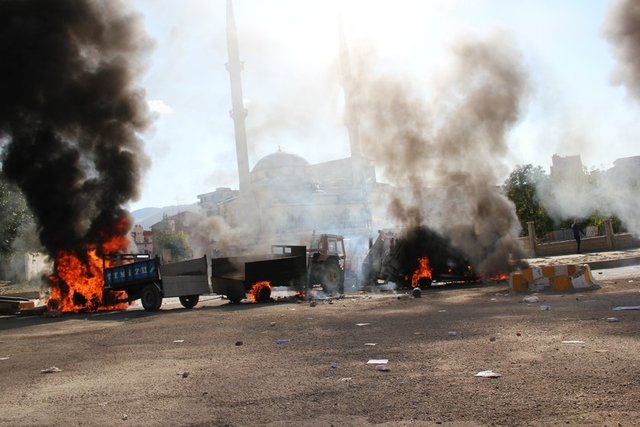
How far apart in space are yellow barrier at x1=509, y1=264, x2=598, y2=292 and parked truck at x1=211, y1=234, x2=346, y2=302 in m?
6.40

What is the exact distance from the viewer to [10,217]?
3181 centimetres

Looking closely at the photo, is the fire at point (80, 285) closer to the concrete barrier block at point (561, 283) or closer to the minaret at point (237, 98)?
the concrete barrier block at point (561, 283)

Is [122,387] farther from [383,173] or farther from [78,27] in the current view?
[78,27]

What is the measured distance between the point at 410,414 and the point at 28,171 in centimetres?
1952

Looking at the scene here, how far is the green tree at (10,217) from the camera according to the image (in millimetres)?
31578

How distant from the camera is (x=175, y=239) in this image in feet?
193

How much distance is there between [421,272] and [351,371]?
1343 cm

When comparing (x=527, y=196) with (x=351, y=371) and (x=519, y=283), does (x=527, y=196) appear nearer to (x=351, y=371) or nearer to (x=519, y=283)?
(x=519, y=283)

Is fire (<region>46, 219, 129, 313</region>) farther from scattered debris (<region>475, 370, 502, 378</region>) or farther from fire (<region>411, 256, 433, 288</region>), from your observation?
scattered debris (<region>475, 370, 502, 378</region>)

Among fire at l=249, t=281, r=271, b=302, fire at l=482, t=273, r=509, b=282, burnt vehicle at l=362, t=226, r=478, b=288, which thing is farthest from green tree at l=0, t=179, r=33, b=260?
fire at l=482, t=273, r=509, b=282

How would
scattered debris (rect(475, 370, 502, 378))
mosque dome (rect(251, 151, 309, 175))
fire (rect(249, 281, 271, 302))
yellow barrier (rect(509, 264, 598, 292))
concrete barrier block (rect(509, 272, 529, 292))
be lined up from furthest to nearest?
mosque dome (rect(251, 151, 309, 175)), fire (rect(249, 281, 271, 302)), concrete barrier block (rect(509, 272, 529, 292)), yellow barrier (rect(509, 264, 598, 292)), scattered debris (rect(475, 370, 502, 378))

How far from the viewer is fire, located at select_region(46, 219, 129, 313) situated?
17.9 m

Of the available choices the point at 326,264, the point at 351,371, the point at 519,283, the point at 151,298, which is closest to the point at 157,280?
the point at 151,298

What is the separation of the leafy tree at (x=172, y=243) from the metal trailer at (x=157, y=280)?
36.4m
